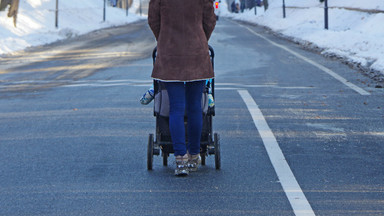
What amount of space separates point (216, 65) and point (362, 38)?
5.49 metres

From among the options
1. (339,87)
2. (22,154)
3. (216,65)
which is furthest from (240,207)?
(216,65)

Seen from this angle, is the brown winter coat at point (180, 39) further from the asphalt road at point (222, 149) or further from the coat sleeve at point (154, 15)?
the asphalt road at point (222, 149)

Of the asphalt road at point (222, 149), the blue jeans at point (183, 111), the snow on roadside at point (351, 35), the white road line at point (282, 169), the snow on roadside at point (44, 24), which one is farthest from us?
the snow on roadside at point (44, 24)

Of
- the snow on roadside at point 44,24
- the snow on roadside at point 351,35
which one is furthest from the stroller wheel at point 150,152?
the snow on roadside at point 44,24

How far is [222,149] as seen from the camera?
24.5ft

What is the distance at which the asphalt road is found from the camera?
547cm

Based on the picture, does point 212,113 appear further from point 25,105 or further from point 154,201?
point 25,105

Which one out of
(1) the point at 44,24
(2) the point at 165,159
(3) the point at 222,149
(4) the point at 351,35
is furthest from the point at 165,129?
(1) the point at 44,24

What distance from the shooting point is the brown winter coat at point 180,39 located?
608 centimetres

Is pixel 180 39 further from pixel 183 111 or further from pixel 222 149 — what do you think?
pixel 222 149

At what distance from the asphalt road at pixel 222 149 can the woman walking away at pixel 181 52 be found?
57 centimetres

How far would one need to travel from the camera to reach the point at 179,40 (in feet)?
20.0

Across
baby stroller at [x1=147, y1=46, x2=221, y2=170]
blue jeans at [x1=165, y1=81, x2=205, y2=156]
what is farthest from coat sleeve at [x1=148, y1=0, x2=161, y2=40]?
blue jeans at [x1=165, y1=81, x2=205, y2=156]

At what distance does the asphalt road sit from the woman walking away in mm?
570
